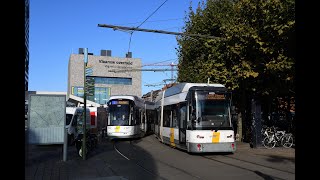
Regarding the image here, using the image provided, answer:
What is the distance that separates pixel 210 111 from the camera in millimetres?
16484

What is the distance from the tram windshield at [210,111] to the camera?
1630cm

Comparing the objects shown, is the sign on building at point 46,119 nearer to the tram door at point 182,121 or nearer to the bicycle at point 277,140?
the tram door at point 182,121

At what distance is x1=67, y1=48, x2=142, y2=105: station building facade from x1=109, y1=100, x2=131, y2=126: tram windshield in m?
53.0

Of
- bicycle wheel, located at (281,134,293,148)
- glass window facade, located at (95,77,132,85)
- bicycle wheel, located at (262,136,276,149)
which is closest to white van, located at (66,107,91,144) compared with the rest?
bicycle wheel, located at (262,136,276,149)

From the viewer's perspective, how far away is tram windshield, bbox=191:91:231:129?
16.3 meters

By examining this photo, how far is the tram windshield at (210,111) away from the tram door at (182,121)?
3.36ft

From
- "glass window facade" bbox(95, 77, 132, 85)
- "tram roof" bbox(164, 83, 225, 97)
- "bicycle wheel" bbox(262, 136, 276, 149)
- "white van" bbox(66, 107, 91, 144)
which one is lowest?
"bicycle wheel" bbox(262, 136, 276, 149)

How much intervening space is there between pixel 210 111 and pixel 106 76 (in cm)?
6729

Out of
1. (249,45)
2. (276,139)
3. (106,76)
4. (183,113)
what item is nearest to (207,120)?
(183,113)

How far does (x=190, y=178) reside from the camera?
1070 centimetres

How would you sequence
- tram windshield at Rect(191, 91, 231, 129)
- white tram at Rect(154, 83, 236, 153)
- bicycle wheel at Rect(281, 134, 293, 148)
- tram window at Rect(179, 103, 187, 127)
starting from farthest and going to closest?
bicycle wheel at Rect(281, 134, 293, 148) → tram window at Rect(179, 103, 187, 127) → tram windshield at Rect(191, 91, 231, 129) → white tram at Rect(154, 83, 236, 153)

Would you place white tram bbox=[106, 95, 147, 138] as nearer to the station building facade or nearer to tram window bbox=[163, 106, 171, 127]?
tram window bbox=[163, 106, 171, 127]
